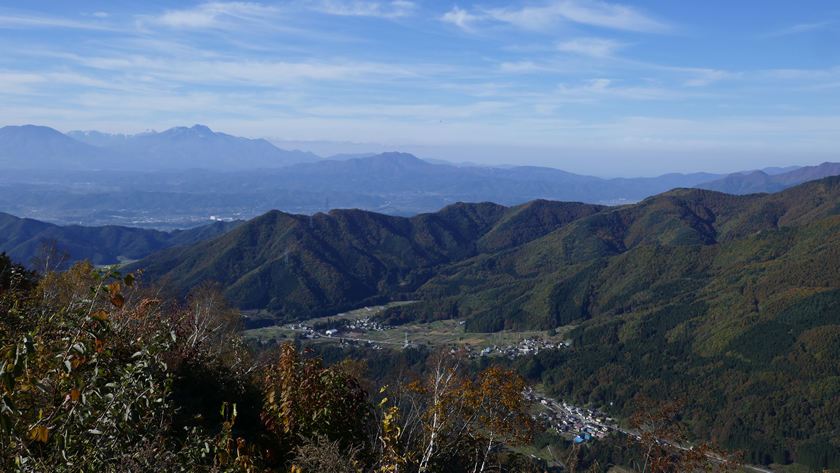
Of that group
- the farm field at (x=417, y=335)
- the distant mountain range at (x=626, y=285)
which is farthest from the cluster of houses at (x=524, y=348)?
the distant mountain range at (x=626, y=285)

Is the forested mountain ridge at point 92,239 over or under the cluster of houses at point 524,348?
over

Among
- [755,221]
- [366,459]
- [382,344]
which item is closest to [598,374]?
[382,344]

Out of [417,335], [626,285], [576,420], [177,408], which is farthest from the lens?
[626,285]

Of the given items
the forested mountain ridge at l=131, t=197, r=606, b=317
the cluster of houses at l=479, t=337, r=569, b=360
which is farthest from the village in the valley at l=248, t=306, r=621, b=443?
the forested mountain ridge at l=131, t=197, r=606, b=317

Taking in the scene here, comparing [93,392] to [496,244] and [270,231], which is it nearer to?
[270,231]

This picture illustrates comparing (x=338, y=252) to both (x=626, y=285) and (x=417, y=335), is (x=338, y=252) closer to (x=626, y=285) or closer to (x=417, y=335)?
(x=417, y=335)

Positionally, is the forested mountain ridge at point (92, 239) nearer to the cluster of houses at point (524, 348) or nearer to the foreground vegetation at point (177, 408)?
the cluster of houses at point (524, 348)

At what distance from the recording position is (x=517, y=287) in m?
119

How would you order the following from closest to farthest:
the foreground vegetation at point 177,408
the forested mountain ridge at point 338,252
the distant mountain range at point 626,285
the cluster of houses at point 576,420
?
the foreground vegetation at point 177,408 < the cluster of houses at point 576,420 < the distant mountain range at point 626,285 < the forested mountain ridge at point 338,252

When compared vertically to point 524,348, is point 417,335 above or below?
below

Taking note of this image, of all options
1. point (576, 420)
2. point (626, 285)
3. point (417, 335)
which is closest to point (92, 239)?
point (417, 335)

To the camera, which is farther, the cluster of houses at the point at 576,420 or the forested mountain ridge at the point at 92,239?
the forested mountain ridge at the point at 92,239

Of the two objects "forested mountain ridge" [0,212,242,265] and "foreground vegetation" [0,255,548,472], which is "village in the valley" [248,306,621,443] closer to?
"foreground vegetation" [0,255,548,472]

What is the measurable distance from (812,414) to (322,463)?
68.1 m
